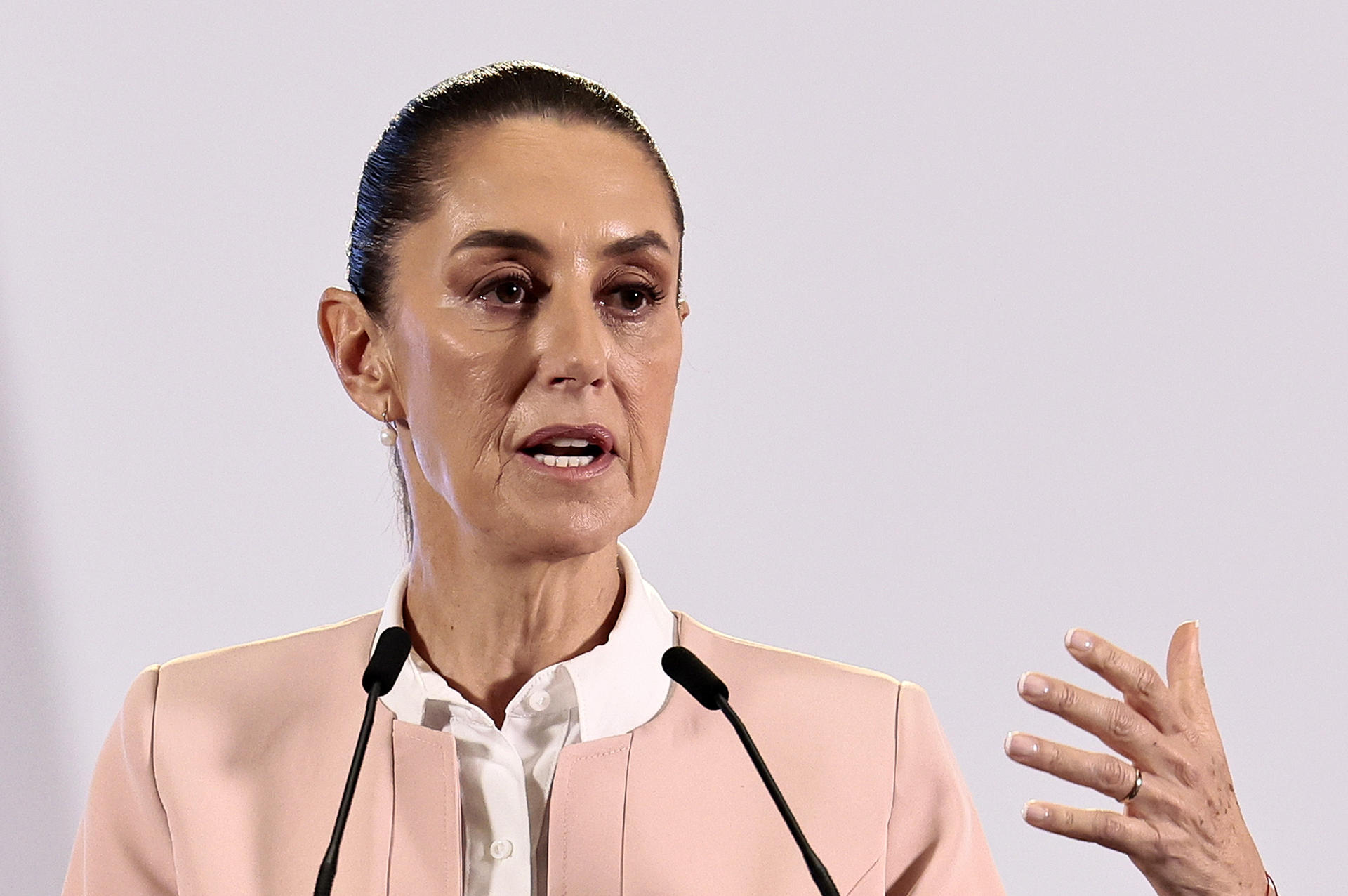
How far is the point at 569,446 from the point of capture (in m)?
1.28

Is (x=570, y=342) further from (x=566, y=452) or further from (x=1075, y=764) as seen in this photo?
(x=1075, y=764)

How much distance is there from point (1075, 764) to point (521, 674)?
0.52 m

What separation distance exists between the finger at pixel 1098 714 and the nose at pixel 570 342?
0.46 metres

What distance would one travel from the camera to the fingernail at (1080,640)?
1.19 meters

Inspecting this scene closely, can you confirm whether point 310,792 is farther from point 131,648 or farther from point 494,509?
point 131,648

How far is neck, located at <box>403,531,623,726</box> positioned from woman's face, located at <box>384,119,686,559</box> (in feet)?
0.15

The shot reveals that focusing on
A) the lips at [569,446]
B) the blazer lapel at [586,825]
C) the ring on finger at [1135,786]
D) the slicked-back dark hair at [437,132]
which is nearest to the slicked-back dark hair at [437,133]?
the slicked-back dark hair at [437,132]

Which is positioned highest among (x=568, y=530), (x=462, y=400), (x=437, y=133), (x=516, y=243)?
(x=437, y=133)

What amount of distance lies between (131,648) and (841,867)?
1143mm

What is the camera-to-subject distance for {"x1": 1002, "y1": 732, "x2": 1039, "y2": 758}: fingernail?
116 cm

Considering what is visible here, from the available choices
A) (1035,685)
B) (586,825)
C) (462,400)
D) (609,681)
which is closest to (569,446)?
(462,400)

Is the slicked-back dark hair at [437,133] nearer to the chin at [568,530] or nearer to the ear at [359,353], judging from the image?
the ear at [359,353]

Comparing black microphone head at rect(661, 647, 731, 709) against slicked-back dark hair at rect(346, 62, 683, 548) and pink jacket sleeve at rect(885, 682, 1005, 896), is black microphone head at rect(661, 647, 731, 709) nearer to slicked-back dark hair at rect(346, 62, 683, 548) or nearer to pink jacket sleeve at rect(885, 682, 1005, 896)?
pink jacket sleeve at rect(885, 682, 1005, 896)

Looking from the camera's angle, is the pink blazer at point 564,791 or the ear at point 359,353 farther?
the ear at point 359,353
